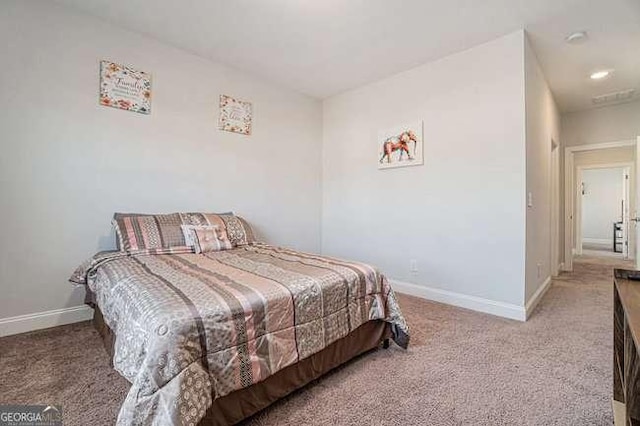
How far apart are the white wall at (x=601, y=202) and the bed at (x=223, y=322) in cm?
908

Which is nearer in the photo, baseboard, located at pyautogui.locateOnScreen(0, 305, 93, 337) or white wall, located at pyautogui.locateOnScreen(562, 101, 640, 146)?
baseboard, located at pyautogui.locateOnScreen(0, 305, 93, 337)

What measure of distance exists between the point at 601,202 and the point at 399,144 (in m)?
8.10

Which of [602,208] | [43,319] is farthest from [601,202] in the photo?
[43,319]

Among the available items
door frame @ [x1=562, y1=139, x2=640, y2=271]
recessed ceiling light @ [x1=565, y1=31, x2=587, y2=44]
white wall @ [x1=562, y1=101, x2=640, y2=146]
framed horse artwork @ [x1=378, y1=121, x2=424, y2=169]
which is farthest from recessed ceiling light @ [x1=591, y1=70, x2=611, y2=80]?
framed horse artwork @ [x1=378, y1=121, x2=424, y2=169]

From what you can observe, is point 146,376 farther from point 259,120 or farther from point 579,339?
point 259,120

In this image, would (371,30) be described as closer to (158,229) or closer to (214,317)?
(158,229)

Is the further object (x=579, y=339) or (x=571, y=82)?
(x=571, y=82)

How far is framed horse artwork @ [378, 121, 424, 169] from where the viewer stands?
131 inches

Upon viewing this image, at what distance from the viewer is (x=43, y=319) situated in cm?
236

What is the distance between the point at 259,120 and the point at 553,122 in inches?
153

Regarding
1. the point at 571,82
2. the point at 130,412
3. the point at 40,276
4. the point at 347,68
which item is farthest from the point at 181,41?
the point at 571,82

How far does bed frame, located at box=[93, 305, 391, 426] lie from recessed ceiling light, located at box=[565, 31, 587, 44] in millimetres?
Result: 2970

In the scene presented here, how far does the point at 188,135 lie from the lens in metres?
3.09

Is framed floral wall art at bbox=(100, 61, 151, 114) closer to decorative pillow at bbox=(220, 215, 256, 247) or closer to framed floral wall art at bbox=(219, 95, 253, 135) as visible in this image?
framed floral wall art at bbox=(219, 95, 253, 135)
